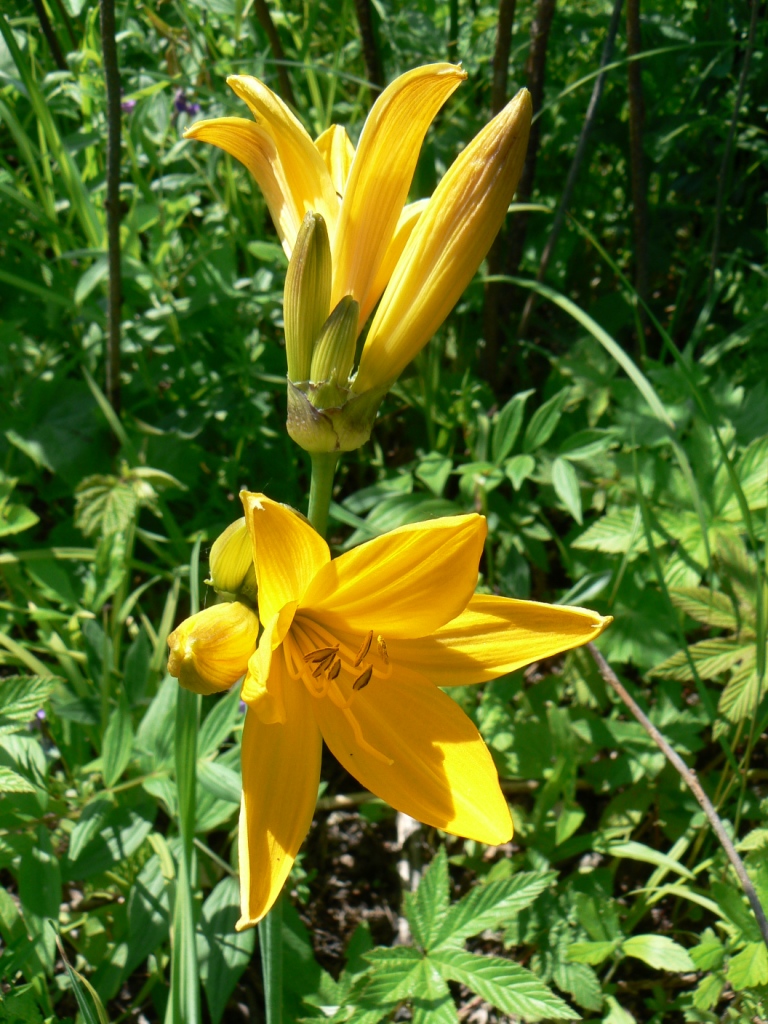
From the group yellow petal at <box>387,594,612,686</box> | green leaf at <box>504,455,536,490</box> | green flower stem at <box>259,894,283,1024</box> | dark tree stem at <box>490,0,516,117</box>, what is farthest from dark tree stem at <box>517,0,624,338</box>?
green flower stem at <box>259,894,283,1024</box>

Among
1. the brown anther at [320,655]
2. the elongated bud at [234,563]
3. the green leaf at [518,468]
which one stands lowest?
the green leaf at [518,468]

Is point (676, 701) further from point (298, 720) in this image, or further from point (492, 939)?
point (298, 720)

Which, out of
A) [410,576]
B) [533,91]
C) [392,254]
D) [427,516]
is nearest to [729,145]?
[533,91]

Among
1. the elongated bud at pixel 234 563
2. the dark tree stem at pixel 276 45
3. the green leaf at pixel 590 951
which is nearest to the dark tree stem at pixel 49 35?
the dark tree stem at pixel 276 45

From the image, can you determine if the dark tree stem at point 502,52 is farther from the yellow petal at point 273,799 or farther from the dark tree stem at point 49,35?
the yellow petal at point 273,799

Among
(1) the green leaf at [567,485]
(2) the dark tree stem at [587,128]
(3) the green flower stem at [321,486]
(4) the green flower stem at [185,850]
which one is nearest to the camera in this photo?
(3) the green flower stem at [321,486]

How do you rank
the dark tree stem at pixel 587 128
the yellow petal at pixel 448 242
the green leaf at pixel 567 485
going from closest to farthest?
the yellow petal at pixel 448 242, the green leaf at pixel 567 485, the dark tree stem at pixel 587 128
